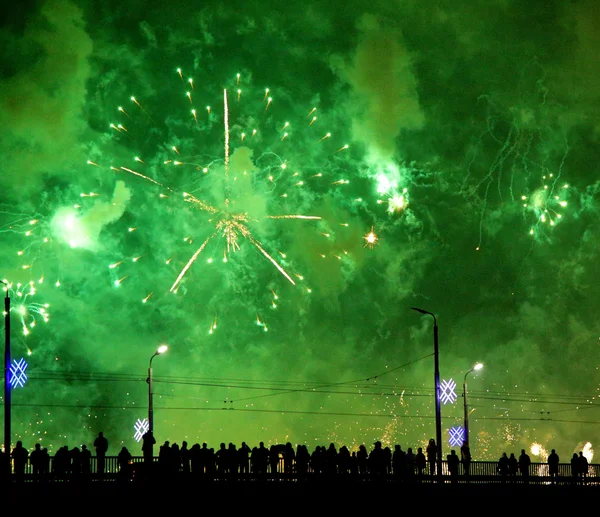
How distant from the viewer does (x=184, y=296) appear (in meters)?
105

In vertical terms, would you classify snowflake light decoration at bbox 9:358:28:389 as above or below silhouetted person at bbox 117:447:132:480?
above

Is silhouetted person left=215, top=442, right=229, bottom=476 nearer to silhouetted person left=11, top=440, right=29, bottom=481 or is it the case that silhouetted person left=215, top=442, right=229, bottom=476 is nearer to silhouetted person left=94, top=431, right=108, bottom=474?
silhouetted person left=94, top=431, right=108, bottom=474

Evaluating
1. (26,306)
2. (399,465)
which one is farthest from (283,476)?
(26,306)

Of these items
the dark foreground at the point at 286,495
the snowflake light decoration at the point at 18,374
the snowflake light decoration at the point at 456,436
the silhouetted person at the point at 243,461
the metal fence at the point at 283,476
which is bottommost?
the dark foreground at the point at 286,495

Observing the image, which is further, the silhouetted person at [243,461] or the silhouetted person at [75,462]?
the silhouetted person at [243,461]

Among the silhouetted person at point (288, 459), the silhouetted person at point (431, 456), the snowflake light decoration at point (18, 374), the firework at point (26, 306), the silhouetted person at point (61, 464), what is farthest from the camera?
the firework at point (26, 306)

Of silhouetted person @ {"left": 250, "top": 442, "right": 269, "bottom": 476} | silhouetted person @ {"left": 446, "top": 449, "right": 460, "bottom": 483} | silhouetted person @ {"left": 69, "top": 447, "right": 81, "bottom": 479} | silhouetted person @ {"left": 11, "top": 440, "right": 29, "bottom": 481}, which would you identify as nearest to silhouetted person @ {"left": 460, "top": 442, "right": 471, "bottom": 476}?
silhouetted person @ {"left": 446, "top": 449, "right": 460, "bottom": 483}

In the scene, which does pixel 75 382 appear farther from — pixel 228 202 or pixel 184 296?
pixel 228 202

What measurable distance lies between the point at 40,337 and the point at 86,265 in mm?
8193

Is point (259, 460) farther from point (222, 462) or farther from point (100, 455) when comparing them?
point (100, 455)

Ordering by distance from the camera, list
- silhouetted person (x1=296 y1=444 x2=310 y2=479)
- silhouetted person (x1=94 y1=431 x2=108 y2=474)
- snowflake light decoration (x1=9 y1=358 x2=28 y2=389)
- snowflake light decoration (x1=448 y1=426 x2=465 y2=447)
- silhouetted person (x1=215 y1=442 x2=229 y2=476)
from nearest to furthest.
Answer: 1. silhouetted person (x1=94 y1=431 x2=108 y2=474)
2. silhouetted person (x1=296 y1=444 x2=310 y2=479)
3. silhouetted person (x1=215 y1=442 x2=229 y2=476)
4. snowflake light decoration (x1=9 y1=358 x2=28 y2=389)
5. snowflake light decoration (x1=448 y1=426 x2=465 y2=447)

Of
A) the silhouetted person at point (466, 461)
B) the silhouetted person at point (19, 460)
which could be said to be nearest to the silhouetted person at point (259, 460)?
the silhouetted person at point (19, 460)

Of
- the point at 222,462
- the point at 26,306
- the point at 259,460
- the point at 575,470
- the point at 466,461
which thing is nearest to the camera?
the point at 222,462

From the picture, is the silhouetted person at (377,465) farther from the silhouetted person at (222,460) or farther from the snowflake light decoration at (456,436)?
the snowflake light decoration at (456,436)
